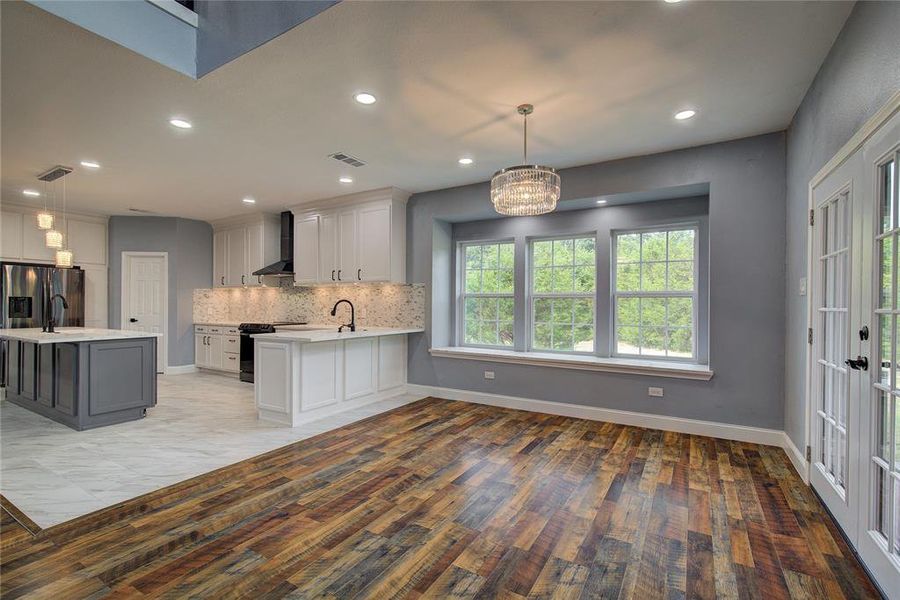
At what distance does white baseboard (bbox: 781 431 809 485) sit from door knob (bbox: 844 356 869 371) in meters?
1.14

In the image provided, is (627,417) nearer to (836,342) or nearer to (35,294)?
(836,342)

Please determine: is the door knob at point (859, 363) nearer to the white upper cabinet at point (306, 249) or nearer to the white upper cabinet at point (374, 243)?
the white upper cabinet at point (374, 243)

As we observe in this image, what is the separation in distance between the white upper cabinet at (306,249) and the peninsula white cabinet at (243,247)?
2.90ft

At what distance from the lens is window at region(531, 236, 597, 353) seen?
480 cm

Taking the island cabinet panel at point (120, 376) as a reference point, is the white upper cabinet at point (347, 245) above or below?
above

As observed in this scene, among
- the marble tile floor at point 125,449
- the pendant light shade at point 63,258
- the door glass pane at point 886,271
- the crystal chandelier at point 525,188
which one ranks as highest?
the crystal chandelier at point 525,188

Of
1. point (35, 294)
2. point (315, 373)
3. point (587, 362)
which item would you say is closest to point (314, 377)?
point (315, 373)

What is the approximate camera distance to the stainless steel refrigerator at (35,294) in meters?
5.74

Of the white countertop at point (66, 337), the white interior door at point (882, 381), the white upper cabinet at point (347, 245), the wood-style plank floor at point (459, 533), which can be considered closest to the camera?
the white interior door at point (882, 381)

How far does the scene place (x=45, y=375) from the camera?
169 inches

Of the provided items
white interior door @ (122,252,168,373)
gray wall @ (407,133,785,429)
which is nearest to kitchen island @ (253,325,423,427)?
gray wall @ (407,133,785,429)

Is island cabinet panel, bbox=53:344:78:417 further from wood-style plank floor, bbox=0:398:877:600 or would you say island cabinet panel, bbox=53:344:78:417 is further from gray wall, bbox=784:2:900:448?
gray wall, bbox=784:2:900:448

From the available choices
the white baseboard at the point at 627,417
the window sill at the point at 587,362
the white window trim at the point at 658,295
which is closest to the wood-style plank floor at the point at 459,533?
the white baseboard at the point at 627,417

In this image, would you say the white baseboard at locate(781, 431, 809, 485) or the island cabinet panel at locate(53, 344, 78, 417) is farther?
the island cabinet panel at locate(53, 344, 78, 417)
